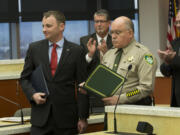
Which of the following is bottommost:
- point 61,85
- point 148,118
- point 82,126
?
point 82,126

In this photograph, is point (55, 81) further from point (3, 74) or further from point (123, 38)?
point (3, 74)

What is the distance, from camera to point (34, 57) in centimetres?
384

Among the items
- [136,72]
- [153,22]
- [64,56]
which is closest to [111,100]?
[136,72]

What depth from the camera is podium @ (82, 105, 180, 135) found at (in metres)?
2.96

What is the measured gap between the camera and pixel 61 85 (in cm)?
376

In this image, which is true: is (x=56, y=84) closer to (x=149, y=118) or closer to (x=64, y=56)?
(x=64, y=56)

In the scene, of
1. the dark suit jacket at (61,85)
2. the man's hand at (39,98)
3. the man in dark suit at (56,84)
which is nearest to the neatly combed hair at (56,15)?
the man in dark suit at (56,84)

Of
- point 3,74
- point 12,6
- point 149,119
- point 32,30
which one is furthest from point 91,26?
point 149,119

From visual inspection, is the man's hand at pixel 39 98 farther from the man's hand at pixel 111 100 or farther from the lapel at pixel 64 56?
the man's hand at pixel 111 100

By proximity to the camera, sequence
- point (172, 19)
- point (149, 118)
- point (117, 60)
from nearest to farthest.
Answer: point (149, 118)
point (117, 60)
point (172, 19)

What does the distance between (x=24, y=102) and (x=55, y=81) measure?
194cm

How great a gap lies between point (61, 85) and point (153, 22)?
754cm

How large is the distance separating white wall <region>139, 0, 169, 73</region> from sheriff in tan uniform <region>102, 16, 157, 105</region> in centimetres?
729

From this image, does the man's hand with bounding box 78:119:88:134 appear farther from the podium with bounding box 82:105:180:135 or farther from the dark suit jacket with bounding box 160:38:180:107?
the dark suit jacket with bounding box 160:38:180:107
